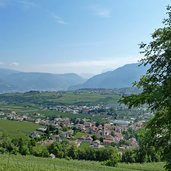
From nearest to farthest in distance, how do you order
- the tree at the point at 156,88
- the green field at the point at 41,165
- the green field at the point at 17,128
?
the tree at the point at 156,88, the green field at the point at 41,165, the green field at the point at 17,128

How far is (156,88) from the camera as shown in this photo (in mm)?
11484

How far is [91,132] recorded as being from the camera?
127062mm

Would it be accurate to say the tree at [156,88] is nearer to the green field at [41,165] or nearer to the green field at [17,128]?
the green field at [41,165]

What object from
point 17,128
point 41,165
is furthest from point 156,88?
point 17,128

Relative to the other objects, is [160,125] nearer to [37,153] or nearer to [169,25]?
[169,25]

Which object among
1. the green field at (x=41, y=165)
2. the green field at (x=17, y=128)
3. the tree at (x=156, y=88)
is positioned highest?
the tree at (x=156, y=88)

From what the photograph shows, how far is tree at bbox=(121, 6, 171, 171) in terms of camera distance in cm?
1152

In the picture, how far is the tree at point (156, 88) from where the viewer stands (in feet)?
37.8

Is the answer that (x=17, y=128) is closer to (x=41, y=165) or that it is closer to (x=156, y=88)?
(x=41, y=165)

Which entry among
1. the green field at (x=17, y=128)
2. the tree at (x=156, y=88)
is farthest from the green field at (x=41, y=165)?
the green field at (x=17, y=128)

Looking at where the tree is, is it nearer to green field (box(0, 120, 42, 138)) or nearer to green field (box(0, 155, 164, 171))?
green field (box(0, 155, 164, 171))

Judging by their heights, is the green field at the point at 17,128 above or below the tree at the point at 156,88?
below

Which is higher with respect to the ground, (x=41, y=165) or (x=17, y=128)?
(x=41, y=165)

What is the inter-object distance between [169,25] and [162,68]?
5.45 feet
